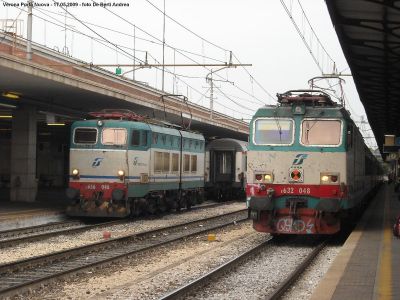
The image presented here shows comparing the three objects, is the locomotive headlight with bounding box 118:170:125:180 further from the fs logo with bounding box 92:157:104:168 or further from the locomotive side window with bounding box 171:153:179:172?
the locomotive side window with bounding box 171:153:179:172

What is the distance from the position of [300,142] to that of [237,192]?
20121 millimetres

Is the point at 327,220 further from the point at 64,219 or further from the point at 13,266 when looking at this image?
the point at 64,219

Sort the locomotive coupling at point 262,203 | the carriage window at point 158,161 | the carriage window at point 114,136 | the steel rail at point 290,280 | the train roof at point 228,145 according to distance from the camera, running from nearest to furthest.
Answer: the steel rail at point 290,280 < the locomotive coupling at point 262,203 < the carriage window at point 114,136 < the carriage window at point 158,161 < the train roof at point 228,145

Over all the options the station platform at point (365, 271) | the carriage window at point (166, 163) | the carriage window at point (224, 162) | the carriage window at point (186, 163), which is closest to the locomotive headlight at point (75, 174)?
the carriage window at point (166, 163)

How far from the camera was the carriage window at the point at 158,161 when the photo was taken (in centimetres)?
2027

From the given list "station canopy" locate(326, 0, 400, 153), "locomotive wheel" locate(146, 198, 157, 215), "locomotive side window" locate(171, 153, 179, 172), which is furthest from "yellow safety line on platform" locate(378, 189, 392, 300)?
"locomotive side window" locate(171, 153, 179, 172)

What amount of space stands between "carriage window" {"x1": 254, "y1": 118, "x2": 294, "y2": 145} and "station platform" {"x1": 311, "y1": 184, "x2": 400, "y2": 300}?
270cm

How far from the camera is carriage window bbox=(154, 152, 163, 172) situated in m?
20.3

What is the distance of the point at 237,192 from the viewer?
33.6 m

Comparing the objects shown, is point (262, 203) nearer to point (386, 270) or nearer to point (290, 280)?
point (290, 280)

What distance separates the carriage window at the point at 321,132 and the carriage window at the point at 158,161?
7.63 metres

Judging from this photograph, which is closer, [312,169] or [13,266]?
[13,266]

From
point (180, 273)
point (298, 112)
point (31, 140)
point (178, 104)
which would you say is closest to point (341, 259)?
point (180, 273)

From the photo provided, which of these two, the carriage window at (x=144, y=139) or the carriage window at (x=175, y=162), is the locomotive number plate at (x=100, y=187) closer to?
the carriage window at (x=144, y=139)
